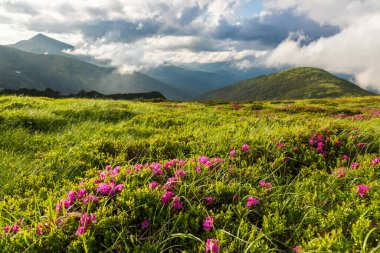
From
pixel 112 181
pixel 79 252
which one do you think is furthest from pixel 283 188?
pixel 79 252

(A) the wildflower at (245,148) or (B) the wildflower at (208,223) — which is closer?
(B) the wildflower at (208,223)

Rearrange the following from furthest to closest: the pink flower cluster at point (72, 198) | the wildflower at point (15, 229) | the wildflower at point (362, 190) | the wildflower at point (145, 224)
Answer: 1. the wildflower at point (362, 190)
2. the pink flower cluster at point (72, 198)
3. the wildflower at point (145, 224)
4. the wildflower at point (15, 229)

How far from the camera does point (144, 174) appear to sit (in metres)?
5.09

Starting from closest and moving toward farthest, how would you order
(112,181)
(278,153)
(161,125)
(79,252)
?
(79,252), (112,181), (278,153), (161,125)

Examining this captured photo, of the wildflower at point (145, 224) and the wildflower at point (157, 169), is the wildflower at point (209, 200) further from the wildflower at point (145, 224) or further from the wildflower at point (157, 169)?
the wildflower at point (157, 169)

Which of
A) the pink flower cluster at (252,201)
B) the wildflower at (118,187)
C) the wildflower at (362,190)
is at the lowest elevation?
the pink flower cluster at (252,201)

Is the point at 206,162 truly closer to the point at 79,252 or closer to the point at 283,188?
the point at 283,188

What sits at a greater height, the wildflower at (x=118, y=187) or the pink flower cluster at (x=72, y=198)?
the wildflower at (x=118, y=187)

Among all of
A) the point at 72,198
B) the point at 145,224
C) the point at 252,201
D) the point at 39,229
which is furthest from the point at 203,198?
the point at 39,229

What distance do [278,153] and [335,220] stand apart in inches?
111

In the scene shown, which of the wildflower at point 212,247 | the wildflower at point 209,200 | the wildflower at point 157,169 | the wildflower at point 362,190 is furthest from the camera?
A: the wildflower at point 157,169

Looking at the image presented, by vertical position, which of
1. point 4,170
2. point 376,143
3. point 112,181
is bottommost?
point 4,170

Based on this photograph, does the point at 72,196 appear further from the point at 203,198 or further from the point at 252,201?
the point at 252,201

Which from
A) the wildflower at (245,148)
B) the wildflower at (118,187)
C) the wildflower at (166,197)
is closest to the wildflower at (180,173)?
the wildflower at (166,197)
